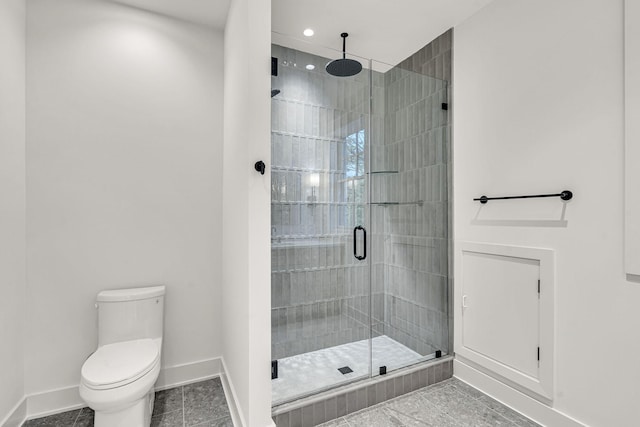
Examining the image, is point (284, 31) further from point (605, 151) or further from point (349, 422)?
point (349, 422)

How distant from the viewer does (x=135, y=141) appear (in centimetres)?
215

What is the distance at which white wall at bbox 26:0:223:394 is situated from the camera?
1.92m

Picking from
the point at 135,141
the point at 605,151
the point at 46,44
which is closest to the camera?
the point at 605,151

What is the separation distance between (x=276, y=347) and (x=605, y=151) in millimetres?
2131

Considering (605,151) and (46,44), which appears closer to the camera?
(605,151)

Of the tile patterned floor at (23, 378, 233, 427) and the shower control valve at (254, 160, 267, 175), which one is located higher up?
the shower control valve at (254, 160, 267, 175)

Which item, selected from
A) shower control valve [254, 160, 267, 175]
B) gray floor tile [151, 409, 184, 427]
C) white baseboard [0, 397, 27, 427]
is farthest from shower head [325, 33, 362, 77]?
white baseboard [0, 397, 27, 427]

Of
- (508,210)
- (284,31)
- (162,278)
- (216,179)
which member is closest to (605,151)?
(508,210)

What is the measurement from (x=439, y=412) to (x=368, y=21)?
8.98 feet

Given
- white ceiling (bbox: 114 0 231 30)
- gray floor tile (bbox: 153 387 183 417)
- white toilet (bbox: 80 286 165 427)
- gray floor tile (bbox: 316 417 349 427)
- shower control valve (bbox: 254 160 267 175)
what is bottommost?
gray floor tile (bbox: 153 387 183 417)

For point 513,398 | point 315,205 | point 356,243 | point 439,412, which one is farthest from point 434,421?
point 315,205

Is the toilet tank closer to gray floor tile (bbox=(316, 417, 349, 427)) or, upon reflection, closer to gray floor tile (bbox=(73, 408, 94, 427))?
gray floor tile (bbox=(73, 408, 94, 427))

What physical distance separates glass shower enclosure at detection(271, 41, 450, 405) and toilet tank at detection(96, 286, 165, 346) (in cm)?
83

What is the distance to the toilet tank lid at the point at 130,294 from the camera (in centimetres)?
195
